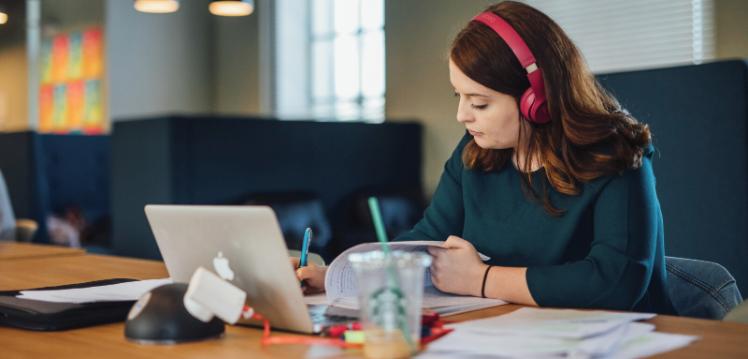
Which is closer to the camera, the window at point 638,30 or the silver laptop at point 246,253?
the silver laptop at point 246,253

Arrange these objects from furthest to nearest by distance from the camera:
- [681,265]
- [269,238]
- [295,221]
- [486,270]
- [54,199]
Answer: [54,199] → [295,221] → [681,265] → [486,270] → [269,238]

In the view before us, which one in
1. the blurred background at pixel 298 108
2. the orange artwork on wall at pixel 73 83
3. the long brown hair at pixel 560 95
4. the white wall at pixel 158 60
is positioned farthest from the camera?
the orange artwork on wall at pixel 73 83

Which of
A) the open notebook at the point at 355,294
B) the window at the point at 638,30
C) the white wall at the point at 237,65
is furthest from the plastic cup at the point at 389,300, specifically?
the white wall at the point at 237,65

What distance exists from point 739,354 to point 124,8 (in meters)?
7.10

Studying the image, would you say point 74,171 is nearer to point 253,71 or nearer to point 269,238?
point 253,71

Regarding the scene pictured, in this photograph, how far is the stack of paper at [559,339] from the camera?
2.92ft

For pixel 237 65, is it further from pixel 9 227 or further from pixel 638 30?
pixel 9 227

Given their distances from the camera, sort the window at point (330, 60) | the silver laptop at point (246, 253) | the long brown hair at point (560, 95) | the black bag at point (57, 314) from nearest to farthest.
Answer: the silver laptop at point (246, 253)
the black bag at point (57, 314)
the long brown hair at point (560, 95)
the window at point (330, 60)

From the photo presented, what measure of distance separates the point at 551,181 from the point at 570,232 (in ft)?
0.32

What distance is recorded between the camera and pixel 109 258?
2.07 meters

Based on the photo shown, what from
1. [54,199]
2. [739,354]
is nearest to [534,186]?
[739,354]

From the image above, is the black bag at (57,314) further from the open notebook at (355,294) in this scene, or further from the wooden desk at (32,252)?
the wooden desk at (32,252)

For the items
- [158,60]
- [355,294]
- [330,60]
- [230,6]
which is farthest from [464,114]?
[158,60]

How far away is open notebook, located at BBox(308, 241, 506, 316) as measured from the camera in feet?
4.00
